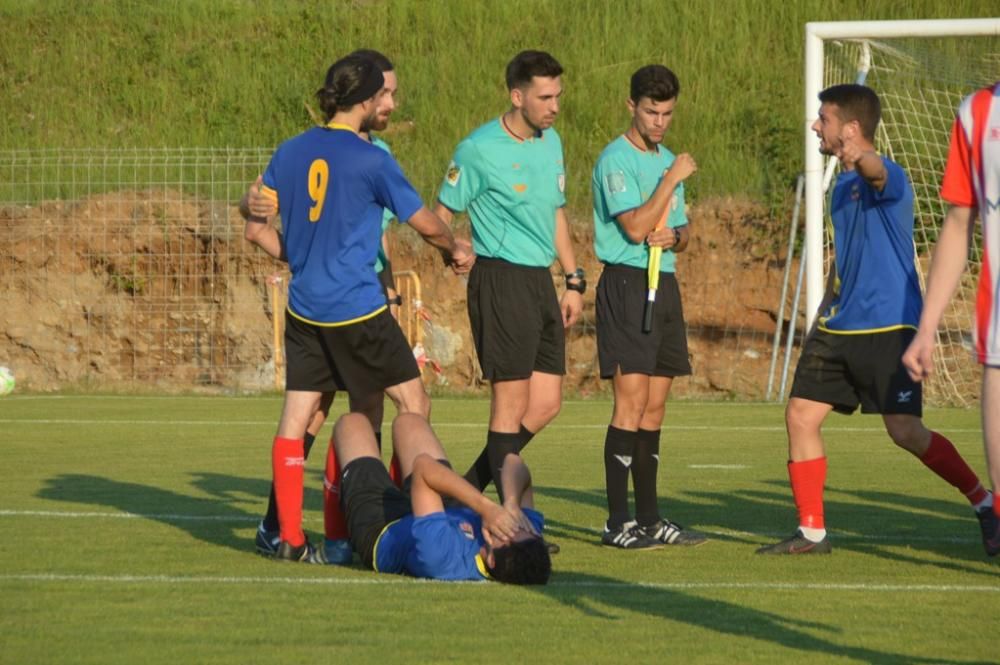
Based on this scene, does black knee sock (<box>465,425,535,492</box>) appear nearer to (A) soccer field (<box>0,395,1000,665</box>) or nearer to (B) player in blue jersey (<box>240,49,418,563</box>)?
(A) soccer field (<box>0,395,1000,665</box>)

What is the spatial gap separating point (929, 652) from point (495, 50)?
863 inches


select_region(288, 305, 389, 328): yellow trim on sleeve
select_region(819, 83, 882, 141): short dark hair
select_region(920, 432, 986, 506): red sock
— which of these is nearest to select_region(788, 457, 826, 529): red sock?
select_region(920, 432, 986, 506): red sock

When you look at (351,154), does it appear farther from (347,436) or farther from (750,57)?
(750,57)

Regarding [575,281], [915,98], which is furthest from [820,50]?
[575,281]

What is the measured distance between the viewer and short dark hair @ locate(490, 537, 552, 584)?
20.7 ft

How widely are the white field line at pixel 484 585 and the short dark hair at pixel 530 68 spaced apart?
254 centimetres

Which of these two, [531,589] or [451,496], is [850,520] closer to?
[531,589]

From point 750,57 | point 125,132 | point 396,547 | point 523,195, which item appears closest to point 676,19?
point 750,57

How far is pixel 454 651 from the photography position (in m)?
5.18

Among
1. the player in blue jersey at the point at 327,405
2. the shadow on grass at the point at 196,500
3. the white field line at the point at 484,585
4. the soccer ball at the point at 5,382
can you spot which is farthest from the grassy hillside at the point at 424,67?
the white field line at the point at 484,585

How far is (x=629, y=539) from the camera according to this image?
7746mm

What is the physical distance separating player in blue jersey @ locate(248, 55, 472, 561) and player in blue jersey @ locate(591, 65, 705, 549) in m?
1.16

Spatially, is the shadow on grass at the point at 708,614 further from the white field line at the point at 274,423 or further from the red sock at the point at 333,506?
the white field line at the point at 274,423

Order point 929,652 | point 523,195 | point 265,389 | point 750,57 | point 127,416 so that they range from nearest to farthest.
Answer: point 929,652, point 523,195, point 127,416, point 265,389, point 750,57
